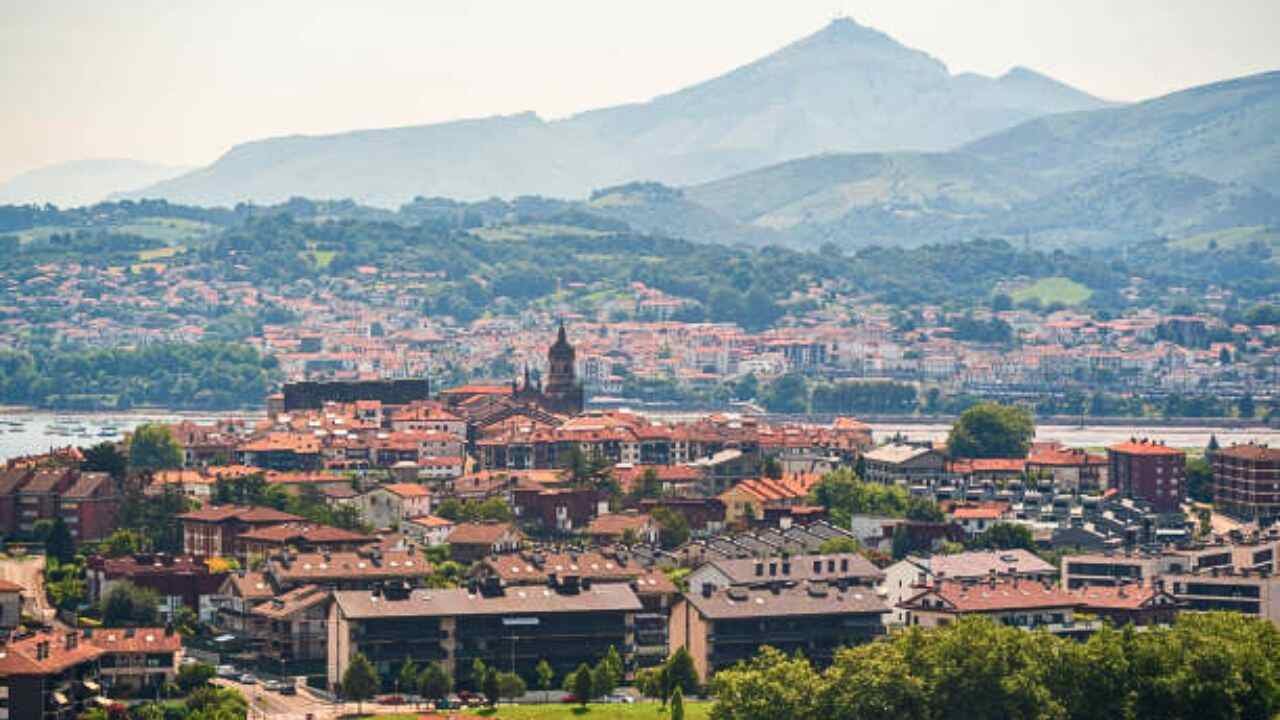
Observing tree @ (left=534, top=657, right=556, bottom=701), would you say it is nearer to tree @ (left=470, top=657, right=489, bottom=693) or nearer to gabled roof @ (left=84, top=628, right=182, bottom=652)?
A: tree @ (left=470, top=657, right=489, bottom=693)

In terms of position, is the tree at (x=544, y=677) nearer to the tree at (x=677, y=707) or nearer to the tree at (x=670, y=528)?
the tree at (x=677, y=707)

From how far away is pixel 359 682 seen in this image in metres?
60.8

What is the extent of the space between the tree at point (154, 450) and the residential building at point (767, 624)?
118ft

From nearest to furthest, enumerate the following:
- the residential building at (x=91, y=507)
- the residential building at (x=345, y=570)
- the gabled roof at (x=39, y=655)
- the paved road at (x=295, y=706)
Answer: the gabled roof at (x=39, y=655) → the paved road at (x=295, y=706) → the residential building at (x=345, y=570) → the residential building at (x=91, y=507)

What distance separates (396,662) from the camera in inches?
2489

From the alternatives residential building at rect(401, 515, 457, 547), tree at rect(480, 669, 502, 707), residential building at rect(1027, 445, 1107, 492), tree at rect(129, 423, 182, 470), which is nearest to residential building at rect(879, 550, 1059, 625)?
tree at rect(480, 669, 502, 707)

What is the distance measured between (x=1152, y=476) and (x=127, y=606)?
3962 cm

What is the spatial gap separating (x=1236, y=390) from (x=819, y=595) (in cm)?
13233

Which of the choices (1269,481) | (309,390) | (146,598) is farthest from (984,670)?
(309,390)

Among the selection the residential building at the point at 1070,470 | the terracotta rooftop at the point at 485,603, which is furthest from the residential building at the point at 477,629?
the residential building at the point at 1070,470

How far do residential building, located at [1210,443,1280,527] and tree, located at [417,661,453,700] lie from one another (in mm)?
35872

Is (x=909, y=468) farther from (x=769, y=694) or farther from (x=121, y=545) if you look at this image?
(x=769, y=694)

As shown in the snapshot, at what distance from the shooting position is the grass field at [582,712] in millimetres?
58969

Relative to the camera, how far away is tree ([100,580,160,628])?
6706cm
